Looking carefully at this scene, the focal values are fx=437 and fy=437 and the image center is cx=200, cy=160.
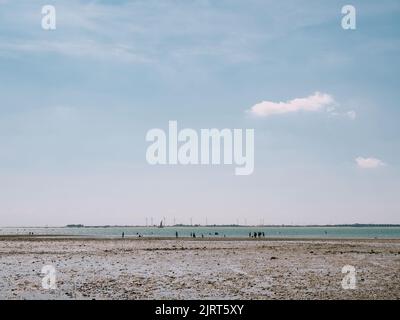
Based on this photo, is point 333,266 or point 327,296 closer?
point 327,296

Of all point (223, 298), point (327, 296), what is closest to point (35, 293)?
point (223, 298)

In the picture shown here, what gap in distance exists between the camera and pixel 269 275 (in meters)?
32.2
